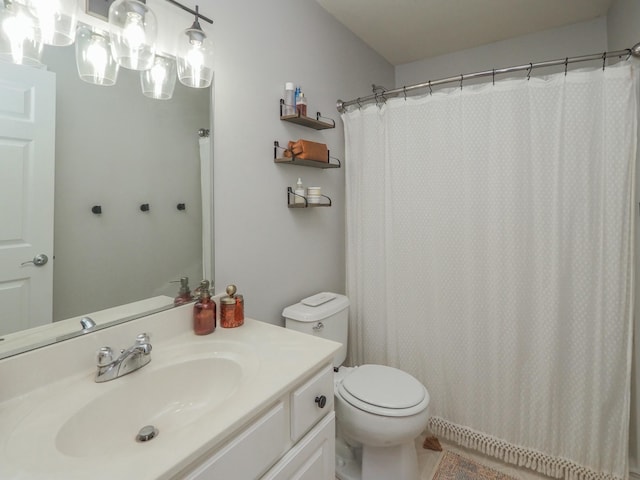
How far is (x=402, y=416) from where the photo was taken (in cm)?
127

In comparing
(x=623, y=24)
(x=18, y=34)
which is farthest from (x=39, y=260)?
(x=623, y=24)

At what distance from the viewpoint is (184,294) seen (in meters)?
1.22

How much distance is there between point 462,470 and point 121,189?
1.98 metres

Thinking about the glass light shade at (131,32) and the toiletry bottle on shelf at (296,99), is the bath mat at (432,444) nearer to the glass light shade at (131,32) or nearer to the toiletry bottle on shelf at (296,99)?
the toiletry bottle on shelf at (296,99)

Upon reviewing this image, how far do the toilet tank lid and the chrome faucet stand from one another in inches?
28.0

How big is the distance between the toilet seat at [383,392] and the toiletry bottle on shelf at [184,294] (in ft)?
2.54

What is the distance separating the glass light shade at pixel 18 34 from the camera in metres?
0.80

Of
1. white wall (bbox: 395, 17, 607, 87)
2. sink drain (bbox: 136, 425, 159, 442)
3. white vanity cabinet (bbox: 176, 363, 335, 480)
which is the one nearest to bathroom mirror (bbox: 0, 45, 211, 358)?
sink drain (bbox: 136, 425, 159, 442)

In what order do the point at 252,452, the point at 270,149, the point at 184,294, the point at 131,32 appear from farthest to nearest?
the point at 270,149
the point at 184,294
the point at 131,32
the point at 252,452

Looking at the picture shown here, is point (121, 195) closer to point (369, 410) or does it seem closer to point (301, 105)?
point (301, 105)

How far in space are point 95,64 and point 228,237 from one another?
72cm

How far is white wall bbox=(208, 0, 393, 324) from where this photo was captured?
4.42 feet

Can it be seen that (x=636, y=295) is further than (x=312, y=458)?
Yes

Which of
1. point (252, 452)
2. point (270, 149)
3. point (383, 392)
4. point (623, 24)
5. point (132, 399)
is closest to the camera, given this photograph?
point (252, 452)
